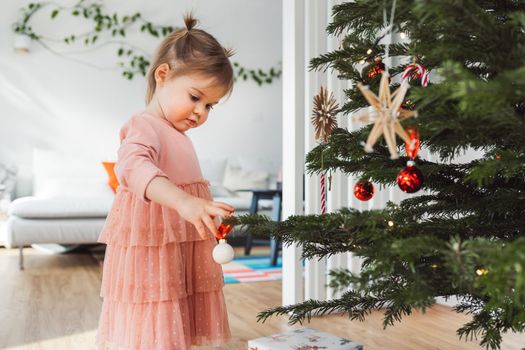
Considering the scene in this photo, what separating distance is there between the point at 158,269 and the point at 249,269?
2.25 m

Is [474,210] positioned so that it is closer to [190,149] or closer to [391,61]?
[190,149]

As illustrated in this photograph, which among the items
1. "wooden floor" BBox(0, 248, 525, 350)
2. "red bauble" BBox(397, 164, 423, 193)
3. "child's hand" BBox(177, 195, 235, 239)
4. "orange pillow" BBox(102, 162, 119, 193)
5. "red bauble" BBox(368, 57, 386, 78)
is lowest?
"wooden floor" BBox(0, 248, 525, 350)

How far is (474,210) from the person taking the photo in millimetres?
847

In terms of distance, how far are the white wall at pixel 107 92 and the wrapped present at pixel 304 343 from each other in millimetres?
3328

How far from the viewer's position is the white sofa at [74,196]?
132 inches

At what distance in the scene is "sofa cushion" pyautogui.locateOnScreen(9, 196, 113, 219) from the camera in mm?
3338

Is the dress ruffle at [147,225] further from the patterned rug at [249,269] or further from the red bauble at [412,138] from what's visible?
the patterned rug at [249,269]

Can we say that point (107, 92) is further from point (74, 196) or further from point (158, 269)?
point (158, 269)

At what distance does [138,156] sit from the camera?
1.01 metres

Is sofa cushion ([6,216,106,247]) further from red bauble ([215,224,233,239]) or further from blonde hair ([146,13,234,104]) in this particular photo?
red bauble ([215,224,233,239])

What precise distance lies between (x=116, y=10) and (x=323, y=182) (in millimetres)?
3353

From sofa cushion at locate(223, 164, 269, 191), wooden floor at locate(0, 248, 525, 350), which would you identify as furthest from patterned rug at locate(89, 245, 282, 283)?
sofa cushion at locate(223, 164, 269, 191)

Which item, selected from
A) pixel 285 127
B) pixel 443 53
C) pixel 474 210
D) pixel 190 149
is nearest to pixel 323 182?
pixel 285 127

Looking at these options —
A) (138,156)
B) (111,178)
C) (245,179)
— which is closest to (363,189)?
(138,156)
